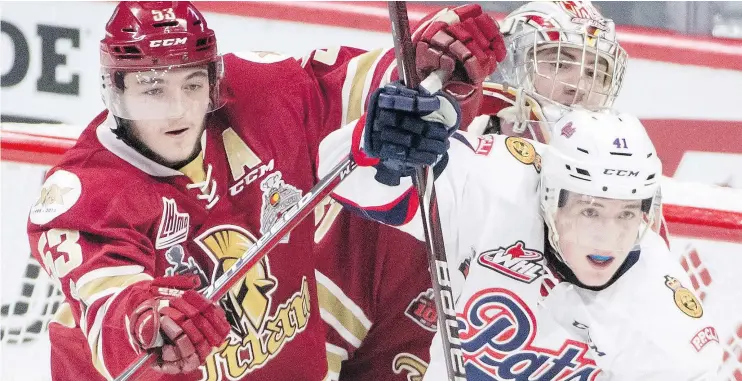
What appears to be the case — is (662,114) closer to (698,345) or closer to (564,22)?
(564,22)

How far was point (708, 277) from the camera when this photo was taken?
2.49m

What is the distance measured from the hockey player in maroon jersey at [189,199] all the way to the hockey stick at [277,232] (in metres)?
0.07

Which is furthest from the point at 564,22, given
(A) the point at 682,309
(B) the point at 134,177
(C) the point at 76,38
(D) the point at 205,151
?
(C) the point at 76,38

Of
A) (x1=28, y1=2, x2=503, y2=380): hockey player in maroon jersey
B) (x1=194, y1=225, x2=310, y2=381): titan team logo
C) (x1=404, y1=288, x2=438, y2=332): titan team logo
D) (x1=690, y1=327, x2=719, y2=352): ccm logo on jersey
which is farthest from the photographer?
(x1=404, y1=288, x2=438, y2=332): titan team logo

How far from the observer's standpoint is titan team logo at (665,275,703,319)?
185cm

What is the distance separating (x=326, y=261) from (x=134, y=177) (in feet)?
1.66

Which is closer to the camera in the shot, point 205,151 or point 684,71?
point 205,151

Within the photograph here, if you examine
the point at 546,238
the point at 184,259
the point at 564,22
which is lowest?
the point at 184,259

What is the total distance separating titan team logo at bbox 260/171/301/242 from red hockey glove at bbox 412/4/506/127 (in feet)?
1.12

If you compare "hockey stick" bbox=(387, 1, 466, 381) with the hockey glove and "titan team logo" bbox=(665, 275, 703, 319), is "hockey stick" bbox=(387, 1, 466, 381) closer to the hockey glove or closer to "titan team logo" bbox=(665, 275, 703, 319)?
the hockey glove

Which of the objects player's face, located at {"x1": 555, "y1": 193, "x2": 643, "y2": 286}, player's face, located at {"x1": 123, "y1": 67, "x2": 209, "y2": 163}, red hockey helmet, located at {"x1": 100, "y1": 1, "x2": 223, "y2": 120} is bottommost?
player's face, located at {"x1": 555, "y1": 193, "x2": 643, "y2": 286}

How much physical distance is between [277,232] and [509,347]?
1.51ft

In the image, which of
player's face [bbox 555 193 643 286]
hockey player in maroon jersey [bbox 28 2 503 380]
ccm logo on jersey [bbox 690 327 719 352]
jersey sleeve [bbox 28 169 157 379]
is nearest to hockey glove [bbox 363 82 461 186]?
hockey player in maroon jersey [bbox 28 2 503 380]

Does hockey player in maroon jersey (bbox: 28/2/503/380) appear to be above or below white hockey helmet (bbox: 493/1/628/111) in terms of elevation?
below
